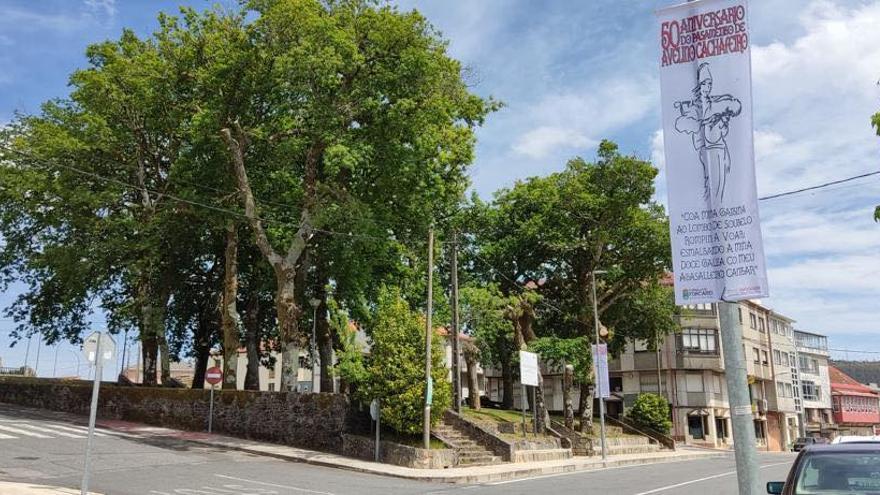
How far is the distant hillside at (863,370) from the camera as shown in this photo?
10394 centimetres

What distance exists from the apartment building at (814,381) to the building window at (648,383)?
77.2 ft

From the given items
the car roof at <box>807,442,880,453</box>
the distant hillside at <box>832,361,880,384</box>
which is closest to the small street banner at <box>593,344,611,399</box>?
the car roof at <box>807,442,880,453</box>

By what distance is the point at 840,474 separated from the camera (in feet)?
21.2

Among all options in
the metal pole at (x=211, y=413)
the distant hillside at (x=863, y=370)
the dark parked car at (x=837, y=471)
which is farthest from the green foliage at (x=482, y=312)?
the distant hillside at (x=863, y=370)

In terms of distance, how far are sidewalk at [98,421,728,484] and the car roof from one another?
13.8 meters

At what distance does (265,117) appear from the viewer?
2900cm

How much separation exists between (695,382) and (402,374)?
38.4m

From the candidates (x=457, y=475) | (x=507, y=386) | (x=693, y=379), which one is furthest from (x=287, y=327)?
(x=693, y=379)

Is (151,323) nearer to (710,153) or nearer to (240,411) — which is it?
(240,411)

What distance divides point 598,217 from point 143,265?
23033 millimetres

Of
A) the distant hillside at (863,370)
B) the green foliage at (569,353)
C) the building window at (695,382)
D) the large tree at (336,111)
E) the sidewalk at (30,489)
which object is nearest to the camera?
the sidewalk at (30,489)

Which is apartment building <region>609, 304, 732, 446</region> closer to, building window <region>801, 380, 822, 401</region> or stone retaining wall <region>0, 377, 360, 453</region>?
building window <region>801, 380, 822, 401</region>

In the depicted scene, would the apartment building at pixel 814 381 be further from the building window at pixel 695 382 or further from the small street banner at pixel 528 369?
the small street banner at pixel 528 369

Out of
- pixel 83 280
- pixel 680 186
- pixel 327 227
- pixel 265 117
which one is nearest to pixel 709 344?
pixel 327 227
